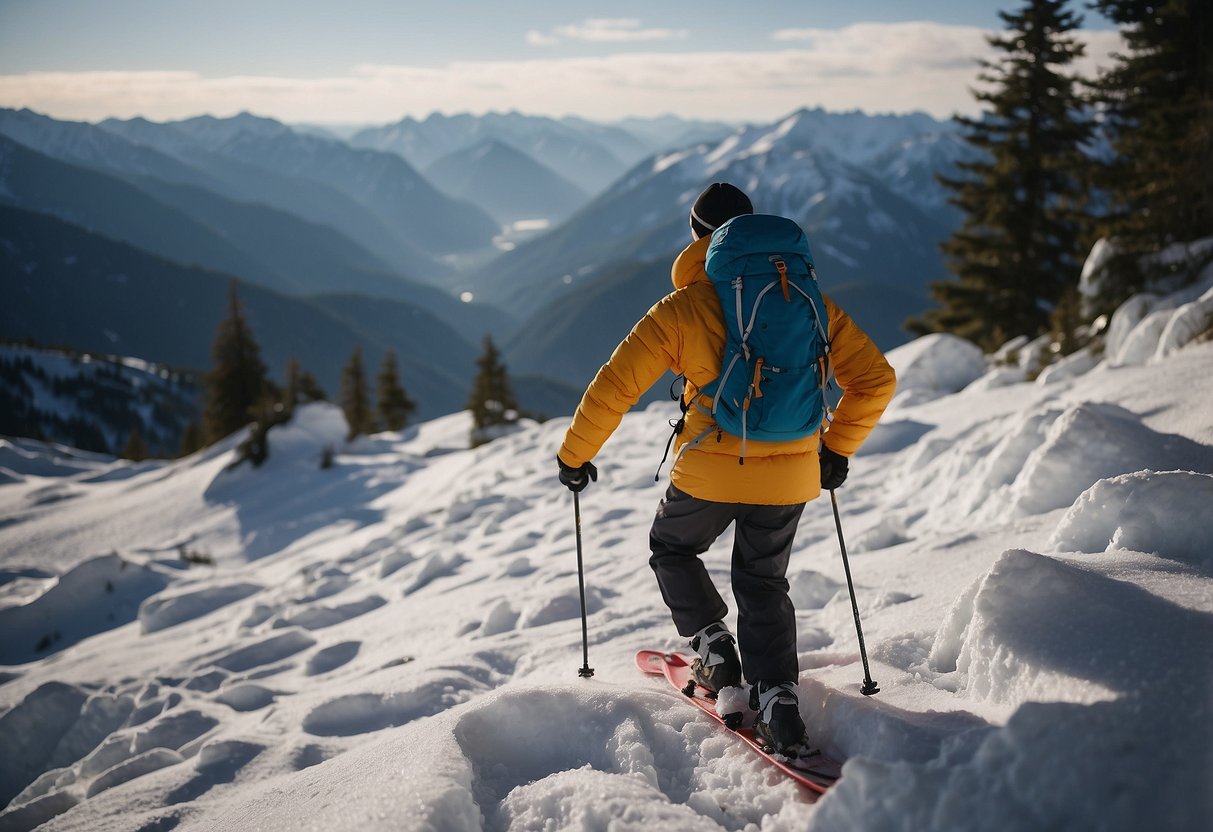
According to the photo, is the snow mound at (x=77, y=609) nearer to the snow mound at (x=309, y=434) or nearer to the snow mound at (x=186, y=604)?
the snow mound at (x=186, y=604)

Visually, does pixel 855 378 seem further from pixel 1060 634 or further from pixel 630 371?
pixel 1060 634

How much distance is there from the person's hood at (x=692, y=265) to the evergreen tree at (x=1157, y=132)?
37.5ft

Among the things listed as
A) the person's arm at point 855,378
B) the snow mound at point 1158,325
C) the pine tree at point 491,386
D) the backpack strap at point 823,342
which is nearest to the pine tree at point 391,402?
Result: the pine tree at point 491,386

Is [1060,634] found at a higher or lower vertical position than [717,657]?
higher

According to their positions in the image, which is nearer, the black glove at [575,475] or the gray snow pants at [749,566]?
the gray snow pants at [749,566]

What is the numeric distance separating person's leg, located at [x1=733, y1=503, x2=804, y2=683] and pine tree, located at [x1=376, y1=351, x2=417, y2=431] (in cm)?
4227

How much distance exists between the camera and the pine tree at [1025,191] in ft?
61.2

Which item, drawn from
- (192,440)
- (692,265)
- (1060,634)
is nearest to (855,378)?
(692,265)

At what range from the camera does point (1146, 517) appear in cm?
329

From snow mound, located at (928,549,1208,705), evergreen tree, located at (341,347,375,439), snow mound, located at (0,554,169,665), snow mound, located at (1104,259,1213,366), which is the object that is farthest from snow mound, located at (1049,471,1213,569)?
evergreen tree, located at (341,347,375,439)

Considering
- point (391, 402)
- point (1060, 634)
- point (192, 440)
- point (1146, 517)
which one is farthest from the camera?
point (192, 440)

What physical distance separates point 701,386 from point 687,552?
32.9 inches

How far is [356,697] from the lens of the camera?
472 cm

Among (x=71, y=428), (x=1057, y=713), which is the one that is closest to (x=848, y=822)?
(x=1057, y=713)
